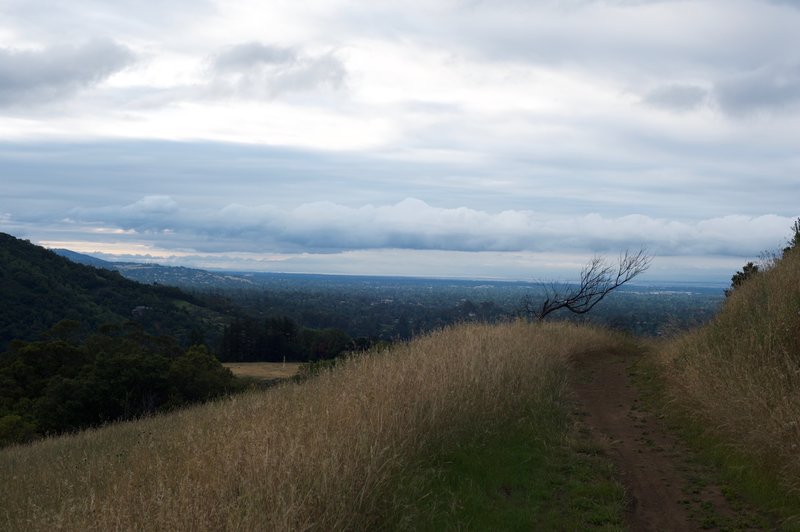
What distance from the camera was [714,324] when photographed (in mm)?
12977

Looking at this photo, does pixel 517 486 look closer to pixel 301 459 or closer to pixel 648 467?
pixel 648 467

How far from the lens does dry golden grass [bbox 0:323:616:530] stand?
4879mm

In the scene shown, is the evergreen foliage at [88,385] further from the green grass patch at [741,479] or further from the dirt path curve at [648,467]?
the green grass patch at [741,479]

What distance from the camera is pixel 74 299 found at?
276 feet

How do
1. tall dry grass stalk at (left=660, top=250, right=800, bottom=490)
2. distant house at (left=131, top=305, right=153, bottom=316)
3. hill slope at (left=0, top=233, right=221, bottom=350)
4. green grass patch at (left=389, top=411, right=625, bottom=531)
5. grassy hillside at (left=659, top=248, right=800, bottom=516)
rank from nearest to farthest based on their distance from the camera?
green grass patch at (left=389, top=411, right=625, bottom=531), grassy hillside at (left=659, top=248, right=800, bottom=516), tall dry grass stalk at (left=660, top=250, right=800, bottom=490), hill slope at (left=0, top=233, right=221, bottom=350), distant house at (left=131, top=305, right=153, bottom=316)

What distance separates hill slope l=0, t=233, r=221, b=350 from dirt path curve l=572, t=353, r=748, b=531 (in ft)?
210

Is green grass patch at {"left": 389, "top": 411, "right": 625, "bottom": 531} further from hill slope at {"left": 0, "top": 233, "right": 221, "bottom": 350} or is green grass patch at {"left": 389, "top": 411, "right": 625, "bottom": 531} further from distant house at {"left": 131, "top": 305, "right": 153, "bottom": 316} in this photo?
distant house at {"left": 131, "top": 305, "right": 153, "bottom": 316}

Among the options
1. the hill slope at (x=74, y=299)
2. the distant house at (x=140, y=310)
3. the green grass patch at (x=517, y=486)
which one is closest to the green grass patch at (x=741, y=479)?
the green grass patch at (x=517, y=486)

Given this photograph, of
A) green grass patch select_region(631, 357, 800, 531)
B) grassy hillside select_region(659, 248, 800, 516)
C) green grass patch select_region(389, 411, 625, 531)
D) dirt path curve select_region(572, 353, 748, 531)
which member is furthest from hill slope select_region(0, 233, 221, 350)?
green grass patch select_region(631, 357, 800, 531)

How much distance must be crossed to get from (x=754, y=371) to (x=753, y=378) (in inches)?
14.0

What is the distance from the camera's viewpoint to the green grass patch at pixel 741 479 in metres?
6.03

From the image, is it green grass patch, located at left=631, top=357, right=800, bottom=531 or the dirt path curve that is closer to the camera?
green grass patch, located at left=631, top=357, right=800, bottom=531

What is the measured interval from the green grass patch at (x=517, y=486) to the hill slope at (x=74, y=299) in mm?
65879

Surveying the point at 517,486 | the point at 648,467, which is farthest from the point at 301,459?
the point at 648,467
